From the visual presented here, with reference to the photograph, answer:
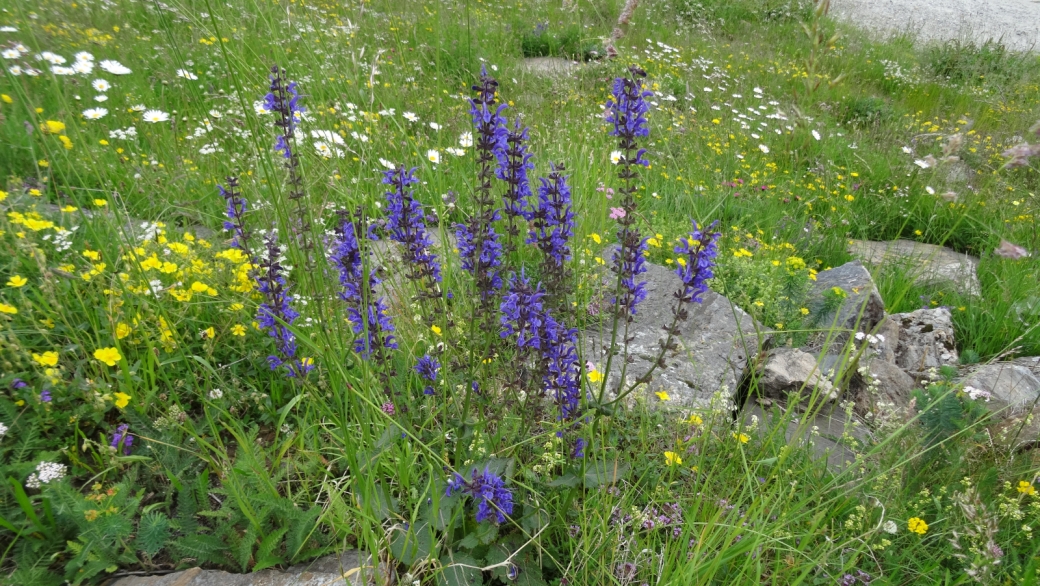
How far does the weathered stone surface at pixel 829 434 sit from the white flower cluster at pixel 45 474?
2199mm

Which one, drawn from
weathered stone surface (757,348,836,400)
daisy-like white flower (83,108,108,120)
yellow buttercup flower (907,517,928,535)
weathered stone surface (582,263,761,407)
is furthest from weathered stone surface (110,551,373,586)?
daisy-like white flower (83,108,108,120)

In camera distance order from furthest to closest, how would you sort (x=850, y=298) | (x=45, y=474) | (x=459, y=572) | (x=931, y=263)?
(x=931, y=263)
(x=850, y=298)
(x=45, y=474)
(x=459, y=572)

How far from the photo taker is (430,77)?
4.86m

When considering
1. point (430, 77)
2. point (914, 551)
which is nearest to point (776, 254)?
point (914, 551)

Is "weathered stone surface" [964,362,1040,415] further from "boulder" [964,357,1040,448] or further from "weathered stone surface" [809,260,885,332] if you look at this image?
"weathered stone surface" [809,260,885,332]

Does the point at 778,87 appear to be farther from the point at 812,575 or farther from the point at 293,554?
the point at 293,554

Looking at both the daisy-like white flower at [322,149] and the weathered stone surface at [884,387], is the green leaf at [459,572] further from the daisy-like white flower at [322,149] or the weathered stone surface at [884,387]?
the daisy-like white flower at [322,149]

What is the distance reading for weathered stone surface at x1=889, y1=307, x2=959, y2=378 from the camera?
3.02m

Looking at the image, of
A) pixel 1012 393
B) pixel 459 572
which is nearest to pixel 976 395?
pixel 1012 393

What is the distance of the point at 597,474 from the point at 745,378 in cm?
145

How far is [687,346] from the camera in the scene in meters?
2.45

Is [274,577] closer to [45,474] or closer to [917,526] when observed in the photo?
[45,474]

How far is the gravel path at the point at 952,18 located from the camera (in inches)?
439

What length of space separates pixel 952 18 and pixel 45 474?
1674 centimetres
